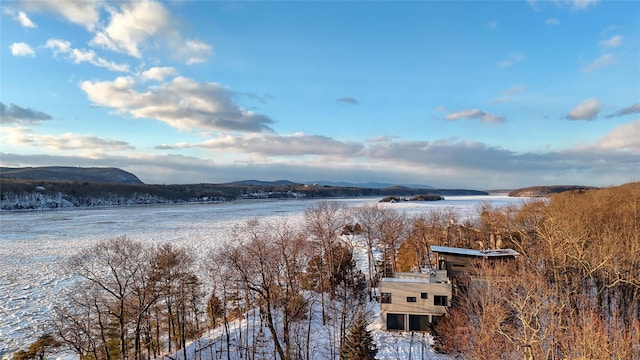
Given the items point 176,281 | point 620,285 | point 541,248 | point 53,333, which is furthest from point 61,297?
point 620,285

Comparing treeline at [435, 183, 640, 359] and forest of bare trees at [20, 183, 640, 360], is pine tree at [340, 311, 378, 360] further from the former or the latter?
treeline at [435, 183, 640, 359]

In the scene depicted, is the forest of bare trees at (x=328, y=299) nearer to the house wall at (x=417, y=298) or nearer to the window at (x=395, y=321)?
the house wall at (x=417, y=298)

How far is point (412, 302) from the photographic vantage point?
25109 millimetres

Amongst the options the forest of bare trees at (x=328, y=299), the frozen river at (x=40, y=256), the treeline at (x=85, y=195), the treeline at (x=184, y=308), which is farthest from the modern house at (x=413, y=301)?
the treeline at (x=85, y=195)

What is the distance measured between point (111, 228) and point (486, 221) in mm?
53716

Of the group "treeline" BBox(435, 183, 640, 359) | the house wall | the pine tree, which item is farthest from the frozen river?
"treeline" BBox(435, 183, 640, 359)

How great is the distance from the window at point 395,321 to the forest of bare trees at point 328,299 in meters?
2.25

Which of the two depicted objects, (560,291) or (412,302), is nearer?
(560,291)

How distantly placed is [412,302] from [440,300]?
1.83 meters

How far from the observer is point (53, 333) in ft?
67.6

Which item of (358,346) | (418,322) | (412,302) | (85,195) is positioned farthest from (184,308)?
(85,195)

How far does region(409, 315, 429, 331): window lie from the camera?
82.9ft

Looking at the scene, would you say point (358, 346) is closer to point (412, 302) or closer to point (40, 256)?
point (412, 302)

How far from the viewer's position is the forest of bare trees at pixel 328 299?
18.5m
